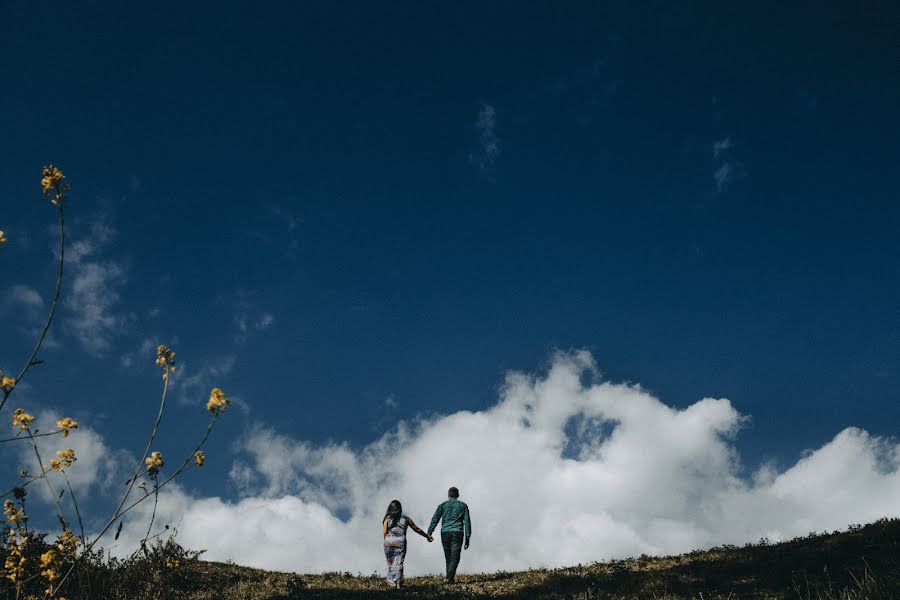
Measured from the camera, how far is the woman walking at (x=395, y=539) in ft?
42.9

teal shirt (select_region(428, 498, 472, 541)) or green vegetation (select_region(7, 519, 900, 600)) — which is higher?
teal shirt (select_region(428, 498, 472, 541))

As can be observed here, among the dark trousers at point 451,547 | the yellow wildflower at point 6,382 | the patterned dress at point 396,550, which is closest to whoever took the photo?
the yellow wildflower at point 6,382


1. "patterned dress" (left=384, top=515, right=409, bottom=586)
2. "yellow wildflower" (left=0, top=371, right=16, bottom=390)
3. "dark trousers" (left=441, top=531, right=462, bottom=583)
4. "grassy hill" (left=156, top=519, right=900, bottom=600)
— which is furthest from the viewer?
"dark trousers" (left=441, top=531, right=462, bottom=583)

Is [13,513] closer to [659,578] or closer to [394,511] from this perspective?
[394,511]

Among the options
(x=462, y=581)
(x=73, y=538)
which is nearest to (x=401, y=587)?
(x=462, y=581)

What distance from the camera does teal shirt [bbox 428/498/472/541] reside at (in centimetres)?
1440

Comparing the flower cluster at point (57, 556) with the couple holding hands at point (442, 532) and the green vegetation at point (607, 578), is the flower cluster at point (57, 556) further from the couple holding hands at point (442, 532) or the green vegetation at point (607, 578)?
the couple holding hands at point (442, 532)

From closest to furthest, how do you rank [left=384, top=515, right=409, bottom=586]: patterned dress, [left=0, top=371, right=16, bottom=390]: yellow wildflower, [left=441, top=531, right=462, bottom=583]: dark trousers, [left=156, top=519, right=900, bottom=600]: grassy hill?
[left=0, top=371, right=16, bottom=390]: yellow wildflower → [left=156, top=519, right=900, bottom=600]: grassy hill → [left=384, top=515, right=409, bottom=586]: patterned dress → [left=441, top=531, right=462, bottom=583]: dark trousers

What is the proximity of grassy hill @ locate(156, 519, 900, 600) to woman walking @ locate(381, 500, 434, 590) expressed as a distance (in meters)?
0.38

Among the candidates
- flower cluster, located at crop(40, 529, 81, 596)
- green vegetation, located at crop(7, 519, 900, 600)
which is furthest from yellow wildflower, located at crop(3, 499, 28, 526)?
green vegetation, located at crop(7, 519, 900, 600)

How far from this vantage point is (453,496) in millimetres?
14797

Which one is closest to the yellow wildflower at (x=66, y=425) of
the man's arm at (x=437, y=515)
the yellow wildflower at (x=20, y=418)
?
the yellow wildflower at (x=20, y=418)

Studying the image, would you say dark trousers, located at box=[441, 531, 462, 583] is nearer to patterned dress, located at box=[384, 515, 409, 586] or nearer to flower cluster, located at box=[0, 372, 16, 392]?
patterned dress, located at box=[384, 515, 409, 586]

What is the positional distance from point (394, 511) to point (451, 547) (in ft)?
7.29
